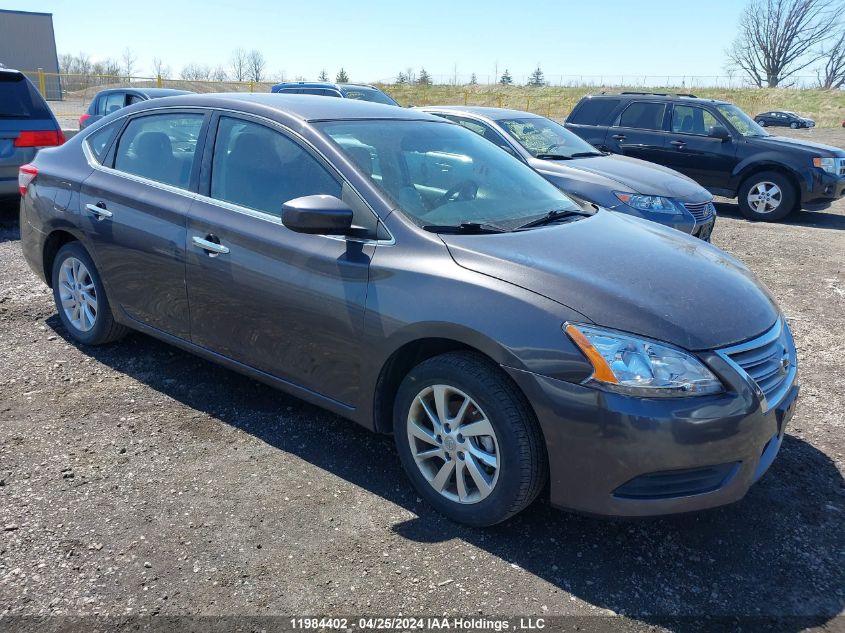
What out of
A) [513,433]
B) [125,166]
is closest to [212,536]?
[513,433]

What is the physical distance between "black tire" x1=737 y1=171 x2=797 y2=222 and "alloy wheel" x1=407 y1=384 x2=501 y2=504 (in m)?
9.74

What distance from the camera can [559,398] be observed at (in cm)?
258

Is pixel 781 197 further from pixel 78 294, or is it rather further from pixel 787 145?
pixel 78 294

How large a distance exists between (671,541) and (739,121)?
10.2 m

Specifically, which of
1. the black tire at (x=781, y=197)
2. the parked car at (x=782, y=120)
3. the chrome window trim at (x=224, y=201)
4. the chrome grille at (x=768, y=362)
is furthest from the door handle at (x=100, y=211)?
the parked car at (x=782, y=120)

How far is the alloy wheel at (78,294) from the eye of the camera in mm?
4551

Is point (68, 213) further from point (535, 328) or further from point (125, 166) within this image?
point (535, 328)

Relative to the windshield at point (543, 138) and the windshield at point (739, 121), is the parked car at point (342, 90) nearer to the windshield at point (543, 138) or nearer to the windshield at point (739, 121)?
the windshield at point (739, 121)

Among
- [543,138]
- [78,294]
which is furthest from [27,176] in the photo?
[543,138]

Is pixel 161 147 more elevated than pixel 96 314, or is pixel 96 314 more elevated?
pixel 161 147

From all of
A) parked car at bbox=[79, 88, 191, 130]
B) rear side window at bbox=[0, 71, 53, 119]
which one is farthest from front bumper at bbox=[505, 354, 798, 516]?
parked car at bbox=[79, 88, 191, 130]

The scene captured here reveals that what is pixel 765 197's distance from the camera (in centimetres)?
1088

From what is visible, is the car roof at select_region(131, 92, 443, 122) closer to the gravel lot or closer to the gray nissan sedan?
the gray nissan sedan

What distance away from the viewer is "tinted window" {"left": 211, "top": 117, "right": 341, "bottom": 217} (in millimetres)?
3408
